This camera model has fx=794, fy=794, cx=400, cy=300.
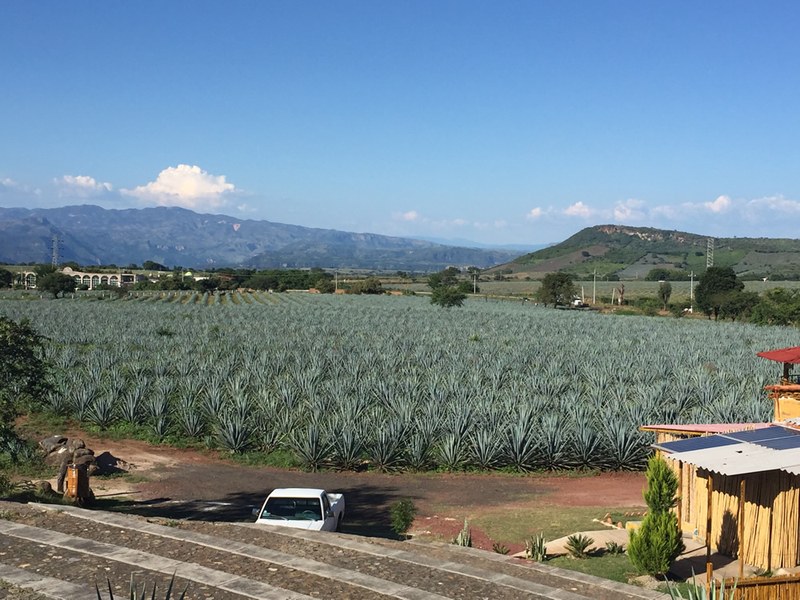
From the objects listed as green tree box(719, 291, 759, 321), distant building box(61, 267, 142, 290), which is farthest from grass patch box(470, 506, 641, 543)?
distant building box(61, 267, 142, 290)

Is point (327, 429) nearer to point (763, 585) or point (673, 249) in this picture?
point (763, 585)

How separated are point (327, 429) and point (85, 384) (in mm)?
8045

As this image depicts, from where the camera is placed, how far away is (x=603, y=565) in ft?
30.6

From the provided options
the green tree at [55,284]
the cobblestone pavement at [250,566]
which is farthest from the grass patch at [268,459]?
the green tree at [55,284]

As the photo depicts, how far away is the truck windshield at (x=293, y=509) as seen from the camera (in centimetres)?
1038

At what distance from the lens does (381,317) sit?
52094mm

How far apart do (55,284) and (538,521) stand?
81197 millimetres

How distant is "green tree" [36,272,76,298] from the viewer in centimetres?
8344

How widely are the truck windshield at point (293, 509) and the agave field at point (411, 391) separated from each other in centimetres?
471

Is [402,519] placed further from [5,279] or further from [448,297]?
[5,279]

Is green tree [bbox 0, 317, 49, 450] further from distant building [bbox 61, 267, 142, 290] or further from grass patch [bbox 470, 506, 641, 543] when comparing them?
distant building [bbox 61, 267, 142, 290]

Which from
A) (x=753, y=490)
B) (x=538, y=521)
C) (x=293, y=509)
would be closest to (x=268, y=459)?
(x=293, y=509)

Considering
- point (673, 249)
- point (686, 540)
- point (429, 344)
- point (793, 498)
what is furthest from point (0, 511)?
point (673, 249)

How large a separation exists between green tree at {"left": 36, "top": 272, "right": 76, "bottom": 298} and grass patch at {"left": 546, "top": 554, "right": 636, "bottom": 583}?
267 feet
